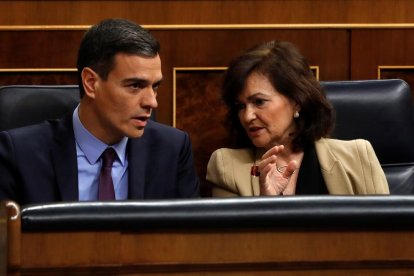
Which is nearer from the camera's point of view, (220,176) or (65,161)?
(65,161)

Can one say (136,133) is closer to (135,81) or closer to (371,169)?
(135,81)

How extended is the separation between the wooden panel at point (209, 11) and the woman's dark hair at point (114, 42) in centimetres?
67

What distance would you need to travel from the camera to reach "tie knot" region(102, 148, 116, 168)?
1.30m

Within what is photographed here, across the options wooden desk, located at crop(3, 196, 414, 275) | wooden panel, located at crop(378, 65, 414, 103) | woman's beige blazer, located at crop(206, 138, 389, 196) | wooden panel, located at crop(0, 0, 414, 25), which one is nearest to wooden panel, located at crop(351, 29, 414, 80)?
wooden panel, located at crop(378, 65, 414, 103)

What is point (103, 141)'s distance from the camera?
1318mm

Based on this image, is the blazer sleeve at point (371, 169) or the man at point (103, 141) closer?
the man at point (103, 141)

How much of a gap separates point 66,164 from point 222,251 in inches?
22.7

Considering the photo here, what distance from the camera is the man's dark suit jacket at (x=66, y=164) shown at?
1251 mm

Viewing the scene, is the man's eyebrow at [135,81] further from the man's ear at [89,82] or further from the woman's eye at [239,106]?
the woman's eye at [239,106]

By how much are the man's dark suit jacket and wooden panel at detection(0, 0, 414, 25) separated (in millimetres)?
A: 640

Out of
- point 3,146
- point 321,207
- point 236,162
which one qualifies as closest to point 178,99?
point 236,162

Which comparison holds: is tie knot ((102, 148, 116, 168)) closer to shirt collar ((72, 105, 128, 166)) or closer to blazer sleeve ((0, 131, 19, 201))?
shirt collar ((72, 105, 128, 166))

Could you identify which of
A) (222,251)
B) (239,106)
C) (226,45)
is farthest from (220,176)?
(222,251)

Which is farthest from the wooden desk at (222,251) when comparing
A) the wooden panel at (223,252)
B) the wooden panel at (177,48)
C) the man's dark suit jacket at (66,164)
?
the wooden panel at (177,48)
